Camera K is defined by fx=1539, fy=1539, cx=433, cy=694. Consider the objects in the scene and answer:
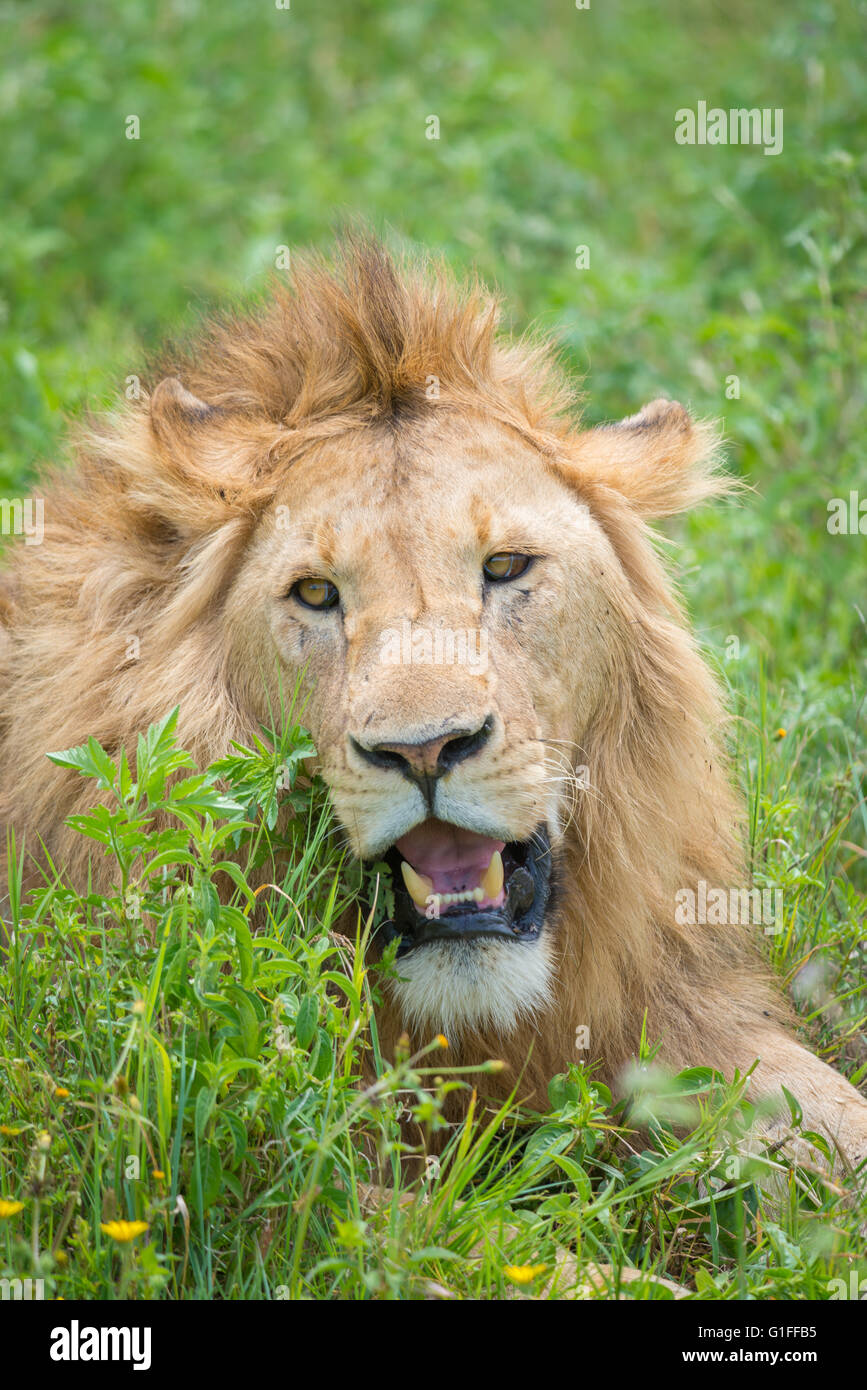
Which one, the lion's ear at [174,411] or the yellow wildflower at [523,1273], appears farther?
the lion's ear at [174,411]

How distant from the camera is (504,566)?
10.8 feet

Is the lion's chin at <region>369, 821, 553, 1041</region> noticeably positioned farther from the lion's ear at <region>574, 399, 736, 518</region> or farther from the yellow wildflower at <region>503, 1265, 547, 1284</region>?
the lion's ear at <region>574, 399, 736, 518</region>

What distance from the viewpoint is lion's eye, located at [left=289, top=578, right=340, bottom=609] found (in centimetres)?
329

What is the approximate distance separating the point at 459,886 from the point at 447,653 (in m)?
0.48

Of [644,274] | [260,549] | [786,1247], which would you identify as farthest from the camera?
[644,274]

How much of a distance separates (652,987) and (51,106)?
667 centimetres

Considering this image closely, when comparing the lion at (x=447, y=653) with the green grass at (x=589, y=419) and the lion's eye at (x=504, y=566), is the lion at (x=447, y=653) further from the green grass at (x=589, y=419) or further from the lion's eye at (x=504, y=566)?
the green grass at (x=589, y=419)

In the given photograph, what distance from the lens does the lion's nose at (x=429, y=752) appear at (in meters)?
2.89

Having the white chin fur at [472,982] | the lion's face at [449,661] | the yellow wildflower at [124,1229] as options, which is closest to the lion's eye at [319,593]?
the lion's face at [449,661]

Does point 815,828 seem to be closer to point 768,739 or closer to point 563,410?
point 768,739

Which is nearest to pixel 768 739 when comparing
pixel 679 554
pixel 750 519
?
pixel 679 554

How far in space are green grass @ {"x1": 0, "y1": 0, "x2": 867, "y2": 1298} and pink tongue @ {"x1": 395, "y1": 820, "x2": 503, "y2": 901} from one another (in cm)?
16

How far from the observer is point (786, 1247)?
2.92 m

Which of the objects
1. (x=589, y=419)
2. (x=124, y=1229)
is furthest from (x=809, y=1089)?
(x=589, y=419)
